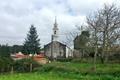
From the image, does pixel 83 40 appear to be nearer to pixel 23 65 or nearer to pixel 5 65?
pixel 23 65

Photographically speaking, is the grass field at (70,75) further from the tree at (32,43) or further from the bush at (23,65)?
the tree at (32,43)

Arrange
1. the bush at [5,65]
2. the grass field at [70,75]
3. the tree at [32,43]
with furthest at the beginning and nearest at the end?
the tree at [32,43]
the bush at [5,65]
the grass field at [70,75]

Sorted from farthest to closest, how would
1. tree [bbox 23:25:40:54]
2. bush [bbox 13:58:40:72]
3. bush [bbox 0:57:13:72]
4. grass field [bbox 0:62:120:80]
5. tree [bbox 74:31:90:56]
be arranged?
1. tree [bbox 23:25:40:54]
2. tree [bbox 74:31:90:56]
3. bush [bbox 13:58:40:72]
4. bush [bbox 0:57:13:72]
5. grass field [bbox 0:62:120:80]

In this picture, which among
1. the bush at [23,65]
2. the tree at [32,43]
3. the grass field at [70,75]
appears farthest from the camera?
the tree at [32,43]

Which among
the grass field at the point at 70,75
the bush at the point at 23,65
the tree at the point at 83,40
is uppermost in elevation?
the tree at the point at 83,40

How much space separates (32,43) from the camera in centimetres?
8794

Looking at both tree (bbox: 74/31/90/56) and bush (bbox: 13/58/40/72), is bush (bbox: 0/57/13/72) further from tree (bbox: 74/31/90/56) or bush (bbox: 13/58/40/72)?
tree (bbox: 74/31/90/56)

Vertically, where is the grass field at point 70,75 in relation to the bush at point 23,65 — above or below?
below

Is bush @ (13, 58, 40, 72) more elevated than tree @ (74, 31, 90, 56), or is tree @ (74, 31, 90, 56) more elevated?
tree @ (74, 31, 90, 56)

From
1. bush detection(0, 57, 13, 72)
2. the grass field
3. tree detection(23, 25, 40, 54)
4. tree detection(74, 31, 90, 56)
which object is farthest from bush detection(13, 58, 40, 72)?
tree detection(23, 25, 40, 54)

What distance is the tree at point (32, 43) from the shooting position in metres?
84.3

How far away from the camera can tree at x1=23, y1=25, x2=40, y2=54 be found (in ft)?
276

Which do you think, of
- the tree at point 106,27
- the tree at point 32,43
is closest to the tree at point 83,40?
the tree at point 106,27

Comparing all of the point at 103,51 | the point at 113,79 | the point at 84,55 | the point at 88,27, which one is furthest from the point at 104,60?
the point at 113,79
